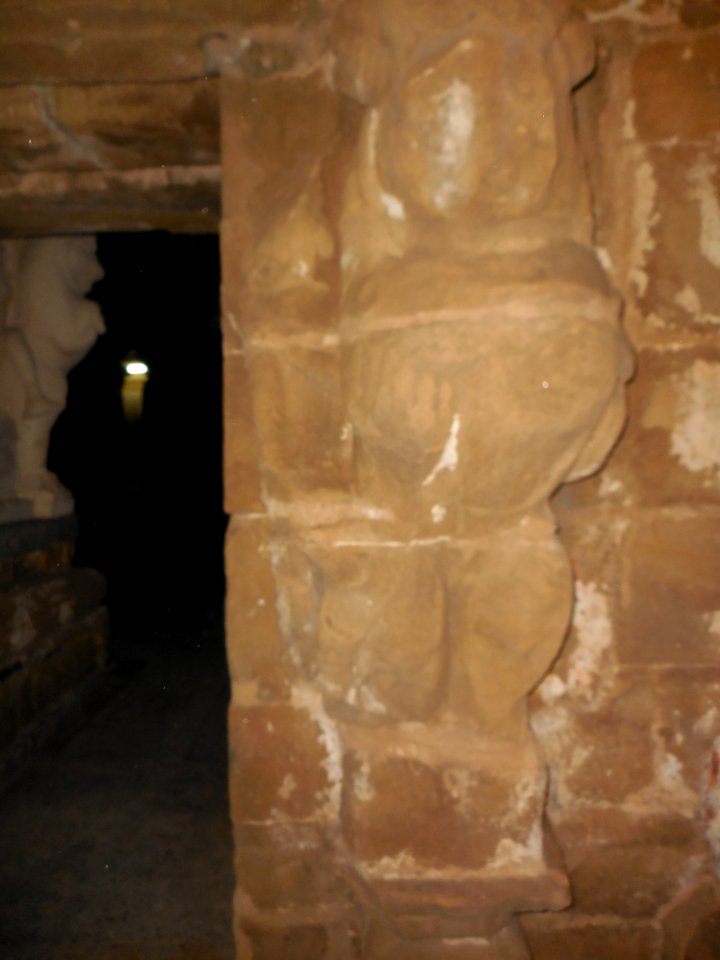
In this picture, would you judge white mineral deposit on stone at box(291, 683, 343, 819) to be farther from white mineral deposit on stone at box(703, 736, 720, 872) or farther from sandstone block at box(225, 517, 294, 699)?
white mineral deposit on stone at box(703, 736, 720, 872)

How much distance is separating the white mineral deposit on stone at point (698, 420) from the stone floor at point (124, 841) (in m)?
1.77

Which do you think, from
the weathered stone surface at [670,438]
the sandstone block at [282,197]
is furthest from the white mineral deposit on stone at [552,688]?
the sandstone block at [282,197]

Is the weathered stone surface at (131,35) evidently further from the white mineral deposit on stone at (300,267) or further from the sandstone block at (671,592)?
the sandstone block at (671,592)

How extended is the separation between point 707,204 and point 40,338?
3.40m

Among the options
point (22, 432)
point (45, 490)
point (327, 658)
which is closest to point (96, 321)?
point (22, 432)

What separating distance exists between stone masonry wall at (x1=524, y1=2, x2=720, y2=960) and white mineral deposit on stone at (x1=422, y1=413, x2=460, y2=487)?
366 millimetres

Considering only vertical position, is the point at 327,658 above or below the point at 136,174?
below

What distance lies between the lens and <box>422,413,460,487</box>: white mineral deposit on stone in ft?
3.09

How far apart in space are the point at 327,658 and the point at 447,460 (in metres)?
0.43

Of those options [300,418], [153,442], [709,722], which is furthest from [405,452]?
[153,442]

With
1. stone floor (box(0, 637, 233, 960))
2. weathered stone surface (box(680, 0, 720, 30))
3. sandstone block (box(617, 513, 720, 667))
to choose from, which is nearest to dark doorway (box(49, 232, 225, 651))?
stone floor (box(0, 637, 233, 960))

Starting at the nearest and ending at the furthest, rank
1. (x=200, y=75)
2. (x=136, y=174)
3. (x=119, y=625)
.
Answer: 1. (x=200, y=75)
2. (x=136, y=174)
3. (x=119, y=625)

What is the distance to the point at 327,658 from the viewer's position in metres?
1.10

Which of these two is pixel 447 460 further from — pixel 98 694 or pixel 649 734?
pixel 98 694
